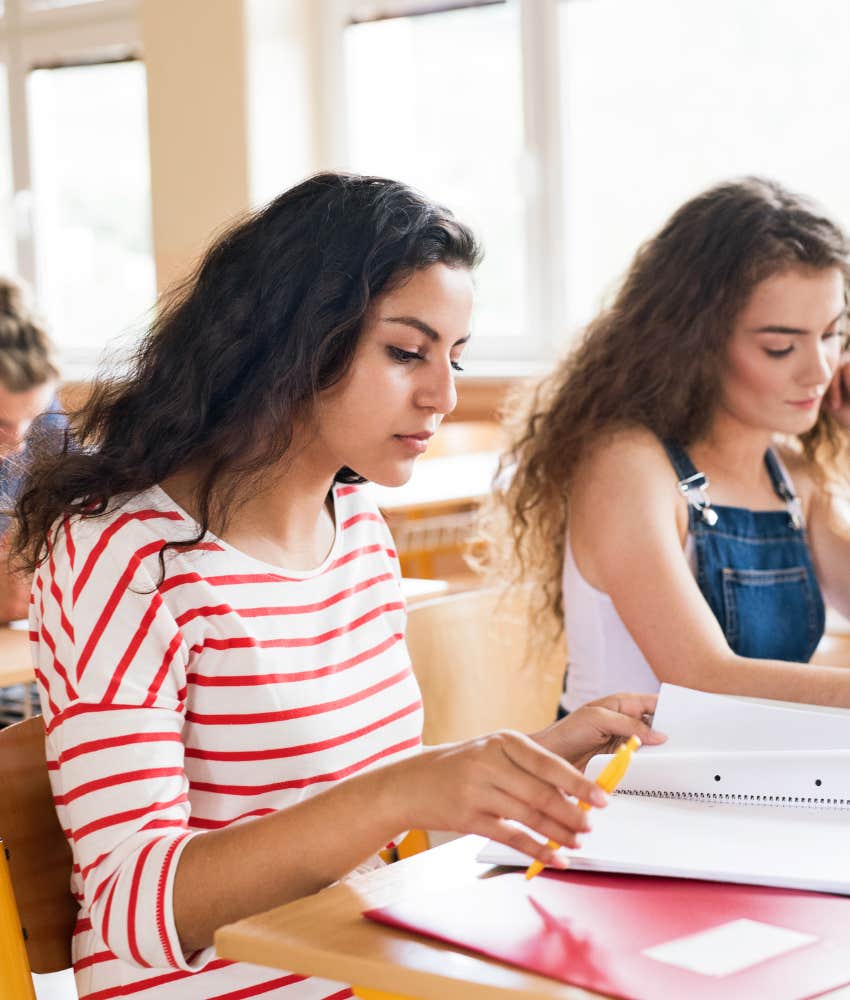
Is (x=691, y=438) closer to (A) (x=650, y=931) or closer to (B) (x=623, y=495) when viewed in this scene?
(B) (x=623, y=495)

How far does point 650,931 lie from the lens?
83cm

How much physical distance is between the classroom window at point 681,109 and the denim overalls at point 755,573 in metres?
2.17

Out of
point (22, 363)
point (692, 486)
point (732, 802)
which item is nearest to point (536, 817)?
point (732, 802)

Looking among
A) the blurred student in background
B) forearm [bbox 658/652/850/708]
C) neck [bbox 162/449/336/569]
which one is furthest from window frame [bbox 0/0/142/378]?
neck [bbox 162/449/336/569]

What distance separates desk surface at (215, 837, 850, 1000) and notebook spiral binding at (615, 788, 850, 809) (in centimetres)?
18

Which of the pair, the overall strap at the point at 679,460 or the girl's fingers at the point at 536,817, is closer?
the girl's fingers at the point at 536,817

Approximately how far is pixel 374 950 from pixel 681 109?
3803 mm

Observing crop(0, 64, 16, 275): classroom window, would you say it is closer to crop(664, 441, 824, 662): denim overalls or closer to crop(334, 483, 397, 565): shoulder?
crop(664, 441, 824, 662): denim overalls

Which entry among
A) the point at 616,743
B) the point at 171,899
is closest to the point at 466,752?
the point at 171,899

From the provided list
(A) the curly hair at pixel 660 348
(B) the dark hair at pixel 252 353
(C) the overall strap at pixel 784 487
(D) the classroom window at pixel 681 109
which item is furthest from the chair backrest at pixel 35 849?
(D) the classroom window at pixel 681 109

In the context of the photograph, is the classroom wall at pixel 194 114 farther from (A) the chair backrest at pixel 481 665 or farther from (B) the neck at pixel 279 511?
(B) the neck at pixel 279 511

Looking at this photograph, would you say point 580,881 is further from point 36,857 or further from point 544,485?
point 544,485

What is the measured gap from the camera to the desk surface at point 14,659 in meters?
1.90

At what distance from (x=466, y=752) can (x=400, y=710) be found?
381 mm
